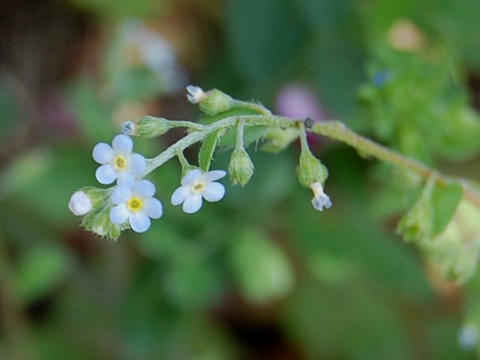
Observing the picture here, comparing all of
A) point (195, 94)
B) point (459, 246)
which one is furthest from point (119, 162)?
point (459, 246)

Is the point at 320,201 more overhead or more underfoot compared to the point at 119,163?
more overhead

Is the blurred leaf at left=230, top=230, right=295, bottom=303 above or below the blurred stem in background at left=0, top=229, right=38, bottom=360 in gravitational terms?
above

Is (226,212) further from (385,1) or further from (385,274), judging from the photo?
(385,1)

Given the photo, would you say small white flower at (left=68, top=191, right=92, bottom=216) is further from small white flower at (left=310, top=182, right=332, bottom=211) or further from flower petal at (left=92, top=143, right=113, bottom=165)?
small white flower at (left=310, top=182, right=332, bottom=211)

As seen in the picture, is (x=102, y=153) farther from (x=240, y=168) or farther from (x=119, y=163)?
(x=240, y=168)

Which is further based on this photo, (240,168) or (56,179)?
(56,179)

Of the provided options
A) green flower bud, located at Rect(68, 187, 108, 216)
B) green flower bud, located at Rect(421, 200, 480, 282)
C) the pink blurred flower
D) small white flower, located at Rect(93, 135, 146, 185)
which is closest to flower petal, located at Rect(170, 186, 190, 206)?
small white flower, located at Rect(93, 135, 146, 185)

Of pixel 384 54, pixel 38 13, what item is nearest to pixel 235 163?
pixel 384 54
